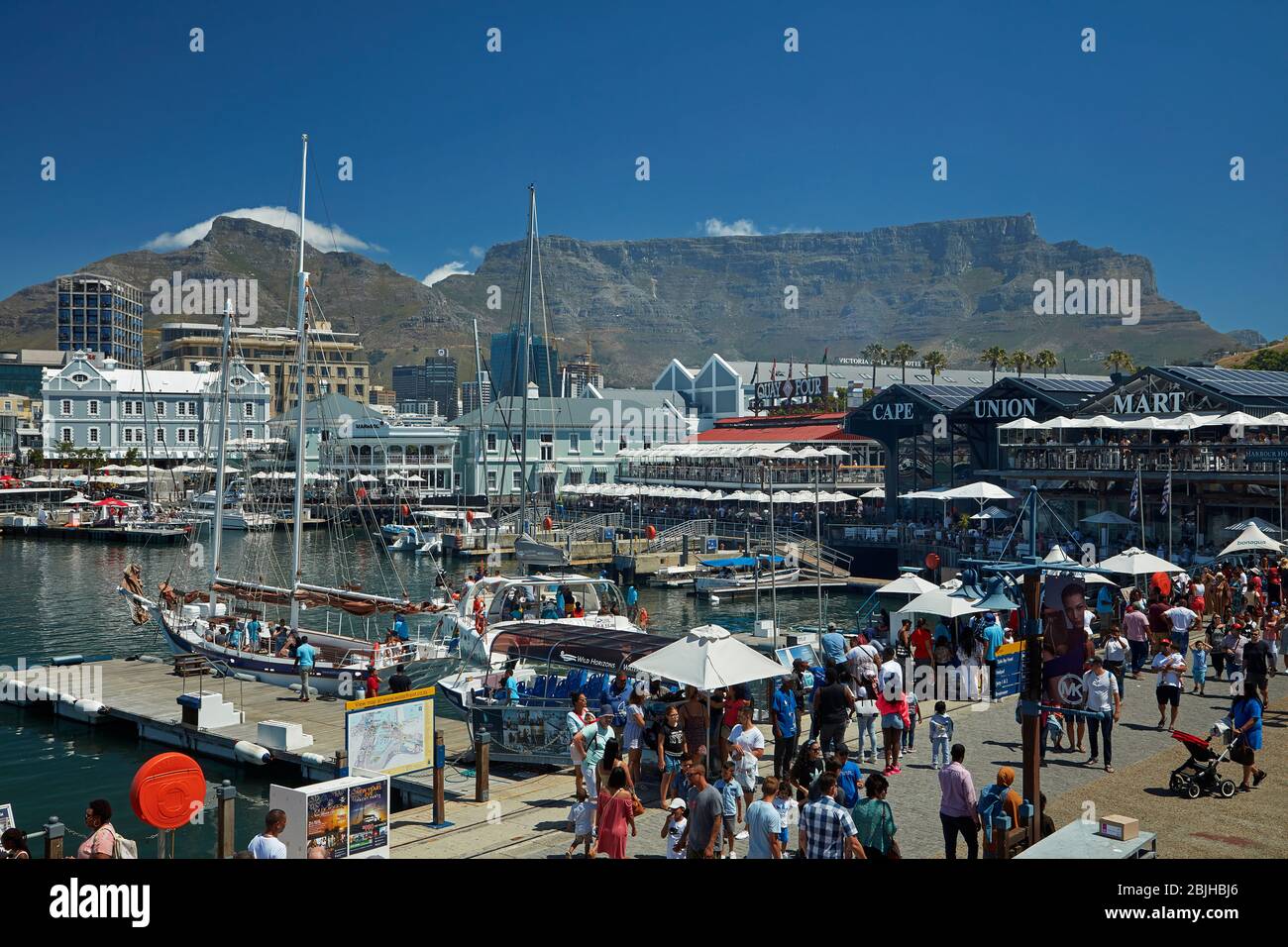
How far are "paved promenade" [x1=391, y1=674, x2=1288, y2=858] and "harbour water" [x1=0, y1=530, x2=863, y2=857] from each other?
5980mm

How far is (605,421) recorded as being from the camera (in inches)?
4072

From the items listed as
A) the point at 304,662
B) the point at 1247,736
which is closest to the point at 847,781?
the point at 1247,736

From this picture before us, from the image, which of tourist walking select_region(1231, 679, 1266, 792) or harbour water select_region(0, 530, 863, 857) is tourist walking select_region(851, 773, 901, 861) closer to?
tourist walking select_region(1231, 679, 1266, 792)

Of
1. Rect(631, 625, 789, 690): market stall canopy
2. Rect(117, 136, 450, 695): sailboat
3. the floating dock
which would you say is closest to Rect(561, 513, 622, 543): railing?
Rect(117, 136, 450, 695): sailboat

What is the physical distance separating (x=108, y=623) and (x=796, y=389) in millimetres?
81224

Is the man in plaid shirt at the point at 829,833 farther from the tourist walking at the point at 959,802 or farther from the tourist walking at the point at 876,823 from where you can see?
the tourist walking at the point at 959,802

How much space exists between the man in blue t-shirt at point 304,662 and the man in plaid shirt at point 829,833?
65.8ft

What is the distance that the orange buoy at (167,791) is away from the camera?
11.6 meters

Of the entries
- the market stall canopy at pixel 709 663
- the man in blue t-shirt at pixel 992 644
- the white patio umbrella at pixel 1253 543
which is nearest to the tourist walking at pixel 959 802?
the market stall canopy at pixel 709 663

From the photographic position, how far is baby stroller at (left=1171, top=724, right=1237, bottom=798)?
48.5ft
